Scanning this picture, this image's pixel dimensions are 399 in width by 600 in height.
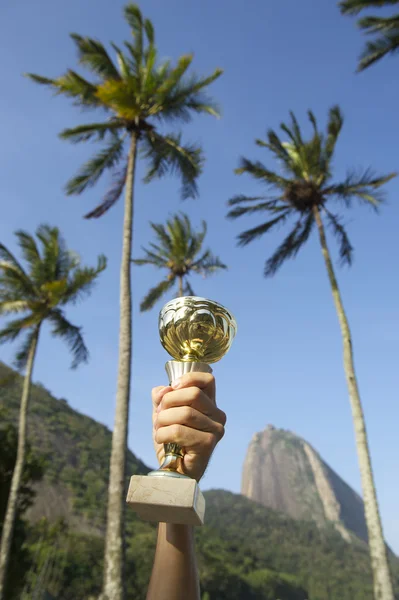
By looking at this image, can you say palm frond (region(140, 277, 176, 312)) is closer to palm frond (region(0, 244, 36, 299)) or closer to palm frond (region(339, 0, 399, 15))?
palm frond (region(0, 244, 36, 299))

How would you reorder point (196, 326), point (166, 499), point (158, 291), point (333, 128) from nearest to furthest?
1. point (166, 499)
2. point (196, 326)
3. point (333, 128)
4. point (158, 291)

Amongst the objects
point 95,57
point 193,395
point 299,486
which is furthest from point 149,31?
point 299,486

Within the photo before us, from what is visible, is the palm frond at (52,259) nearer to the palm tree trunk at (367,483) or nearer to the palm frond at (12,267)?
the palm frond at (12,267)

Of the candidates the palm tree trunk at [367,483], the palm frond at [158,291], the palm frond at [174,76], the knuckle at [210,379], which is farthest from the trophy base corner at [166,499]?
the palm frond at [158,291]

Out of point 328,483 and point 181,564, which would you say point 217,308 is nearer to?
point 181,564

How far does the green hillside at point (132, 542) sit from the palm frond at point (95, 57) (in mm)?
10173

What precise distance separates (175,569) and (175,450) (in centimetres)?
35

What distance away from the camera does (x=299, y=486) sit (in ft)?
510

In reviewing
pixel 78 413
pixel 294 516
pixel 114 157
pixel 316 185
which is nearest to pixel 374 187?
pixel 316 185

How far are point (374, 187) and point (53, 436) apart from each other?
275 ft

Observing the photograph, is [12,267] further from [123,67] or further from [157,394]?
[157,394]

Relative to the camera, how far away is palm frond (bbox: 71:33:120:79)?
39.8 ft

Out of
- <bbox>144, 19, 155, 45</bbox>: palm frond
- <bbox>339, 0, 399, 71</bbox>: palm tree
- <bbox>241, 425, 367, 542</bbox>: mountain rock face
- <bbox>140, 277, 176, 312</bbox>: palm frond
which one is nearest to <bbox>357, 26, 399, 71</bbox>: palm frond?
<bbox>339, 0, 399, 71</bbox>: palm tree

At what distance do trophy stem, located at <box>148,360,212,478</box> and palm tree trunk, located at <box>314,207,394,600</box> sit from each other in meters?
9.56
